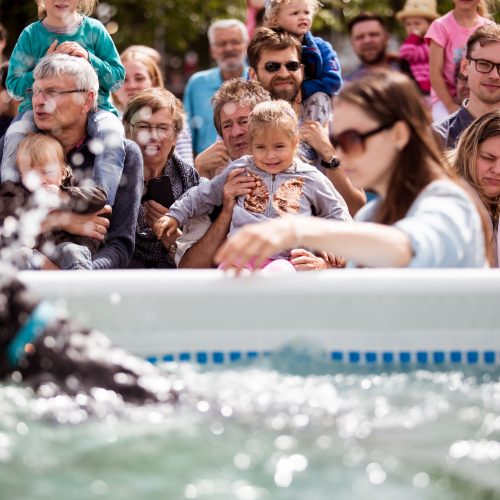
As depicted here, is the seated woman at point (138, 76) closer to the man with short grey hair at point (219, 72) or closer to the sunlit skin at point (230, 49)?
the man with short grey hair at point (219, 72)

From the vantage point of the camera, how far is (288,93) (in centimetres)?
557

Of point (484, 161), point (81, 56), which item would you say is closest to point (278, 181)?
point (484, 161)

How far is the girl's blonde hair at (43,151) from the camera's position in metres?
4.54

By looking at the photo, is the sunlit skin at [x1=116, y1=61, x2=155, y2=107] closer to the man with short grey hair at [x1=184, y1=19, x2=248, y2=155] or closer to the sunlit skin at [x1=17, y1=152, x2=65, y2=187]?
the man with short grey hair at [x1=184, y1=19, x2=248, y2=155]

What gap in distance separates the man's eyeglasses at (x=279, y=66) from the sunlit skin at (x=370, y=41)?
2.27m

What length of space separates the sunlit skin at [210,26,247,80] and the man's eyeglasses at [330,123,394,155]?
380 centimetres

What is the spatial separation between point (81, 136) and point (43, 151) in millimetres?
340

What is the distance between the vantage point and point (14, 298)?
9.48 ft

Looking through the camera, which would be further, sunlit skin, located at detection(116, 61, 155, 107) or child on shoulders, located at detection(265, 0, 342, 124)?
sunlit skin, located at detection(116, 61, 155, 107)

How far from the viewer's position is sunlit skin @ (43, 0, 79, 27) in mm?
5346

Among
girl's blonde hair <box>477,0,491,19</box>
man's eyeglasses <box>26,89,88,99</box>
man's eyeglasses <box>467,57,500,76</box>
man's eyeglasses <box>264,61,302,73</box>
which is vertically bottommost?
man's eyeglasses <box>26,89,88,99</box>

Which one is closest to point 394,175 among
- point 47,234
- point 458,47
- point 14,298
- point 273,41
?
point 14,298

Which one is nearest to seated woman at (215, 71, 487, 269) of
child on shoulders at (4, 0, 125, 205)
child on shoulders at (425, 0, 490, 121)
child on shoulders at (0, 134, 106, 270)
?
child on shoulders at (0, 134, 106, 270)

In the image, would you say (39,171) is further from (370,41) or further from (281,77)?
(370,41)
